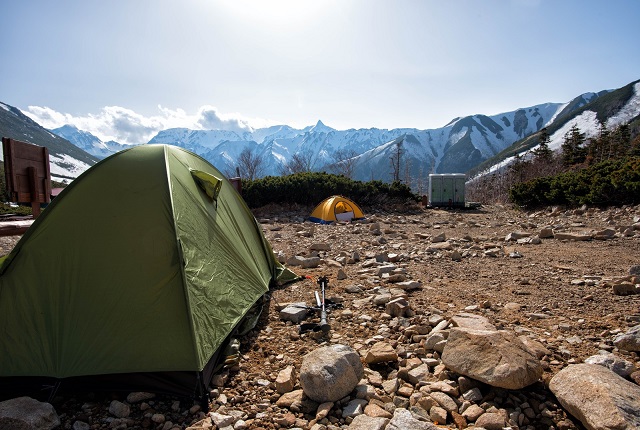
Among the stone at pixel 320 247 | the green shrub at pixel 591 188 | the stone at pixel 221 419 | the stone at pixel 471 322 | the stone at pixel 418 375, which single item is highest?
the green shrub at pixel 591 188

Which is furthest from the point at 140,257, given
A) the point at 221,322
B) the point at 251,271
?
the point at 251,271

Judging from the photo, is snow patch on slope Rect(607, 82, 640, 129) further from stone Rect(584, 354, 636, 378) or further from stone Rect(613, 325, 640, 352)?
stone Rect(584, 354, 636, 378)

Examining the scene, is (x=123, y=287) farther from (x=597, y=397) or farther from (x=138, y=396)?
(x=597, y=397)

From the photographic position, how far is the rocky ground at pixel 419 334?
106 inches

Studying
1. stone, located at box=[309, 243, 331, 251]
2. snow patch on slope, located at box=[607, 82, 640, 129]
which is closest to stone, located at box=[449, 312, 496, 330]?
stone, located at box=[309, 243, 331, 251]

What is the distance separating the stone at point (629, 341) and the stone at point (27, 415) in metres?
4.86

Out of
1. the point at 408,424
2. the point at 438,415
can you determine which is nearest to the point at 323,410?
the point at 408,424

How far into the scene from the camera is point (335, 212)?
54.3ft

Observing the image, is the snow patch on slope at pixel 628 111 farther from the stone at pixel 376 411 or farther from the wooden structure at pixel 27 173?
the wooden structure at pixel 27 173

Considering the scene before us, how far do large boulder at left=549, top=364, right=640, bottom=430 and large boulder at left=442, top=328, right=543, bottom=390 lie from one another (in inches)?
8.5

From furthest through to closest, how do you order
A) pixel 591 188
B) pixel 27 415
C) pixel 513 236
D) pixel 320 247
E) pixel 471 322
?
pixel 591 188 < pixel 513 236 < pixel 320 247 < pixel 471 322 < pixel 27 415

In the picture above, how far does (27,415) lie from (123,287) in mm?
1152

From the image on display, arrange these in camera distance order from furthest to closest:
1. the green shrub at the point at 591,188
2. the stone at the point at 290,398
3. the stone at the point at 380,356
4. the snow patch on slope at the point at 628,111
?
the snow patch on slope at the point at 628,111 → the green shrub at the point at 591,188 → the stone at the point at 380,356 → the stone at the point at 290,398

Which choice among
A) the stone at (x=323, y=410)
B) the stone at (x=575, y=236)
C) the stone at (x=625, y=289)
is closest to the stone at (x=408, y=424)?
the stone at (x=323, y=410)
